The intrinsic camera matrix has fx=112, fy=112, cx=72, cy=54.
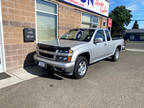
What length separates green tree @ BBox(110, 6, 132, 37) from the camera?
110 feet

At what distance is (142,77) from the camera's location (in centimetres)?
432

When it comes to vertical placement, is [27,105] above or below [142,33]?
below

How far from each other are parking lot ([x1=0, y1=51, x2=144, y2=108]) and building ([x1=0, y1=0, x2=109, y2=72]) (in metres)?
1.60

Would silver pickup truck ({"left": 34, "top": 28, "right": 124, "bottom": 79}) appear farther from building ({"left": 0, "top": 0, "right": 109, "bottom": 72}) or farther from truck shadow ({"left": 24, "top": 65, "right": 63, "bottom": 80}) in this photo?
building ({"left": 0, "top": 0, "right": 109, "bottom": 72})

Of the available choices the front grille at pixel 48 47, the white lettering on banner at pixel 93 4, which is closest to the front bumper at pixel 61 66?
the front grille at pixel 48 47

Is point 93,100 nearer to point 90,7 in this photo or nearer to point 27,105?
point 27,105

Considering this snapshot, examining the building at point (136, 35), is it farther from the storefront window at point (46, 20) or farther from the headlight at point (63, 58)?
the headlight at point (63, 58)

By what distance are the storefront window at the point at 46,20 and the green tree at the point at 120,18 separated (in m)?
30.6

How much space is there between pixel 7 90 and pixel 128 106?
10.4 ft

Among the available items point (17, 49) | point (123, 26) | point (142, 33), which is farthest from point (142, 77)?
point (142, 33)

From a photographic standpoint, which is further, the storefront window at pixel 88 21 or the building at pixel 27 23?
the storefront window at pixel 88 21

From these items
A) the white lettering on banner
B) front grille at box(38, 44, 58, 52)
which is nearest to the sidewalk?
front grille at box(38, 44, 58, 52)

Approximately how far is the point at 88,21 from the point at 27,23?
6.02 meters

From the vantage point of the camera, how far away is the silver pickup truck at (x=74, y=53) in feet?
11.3
